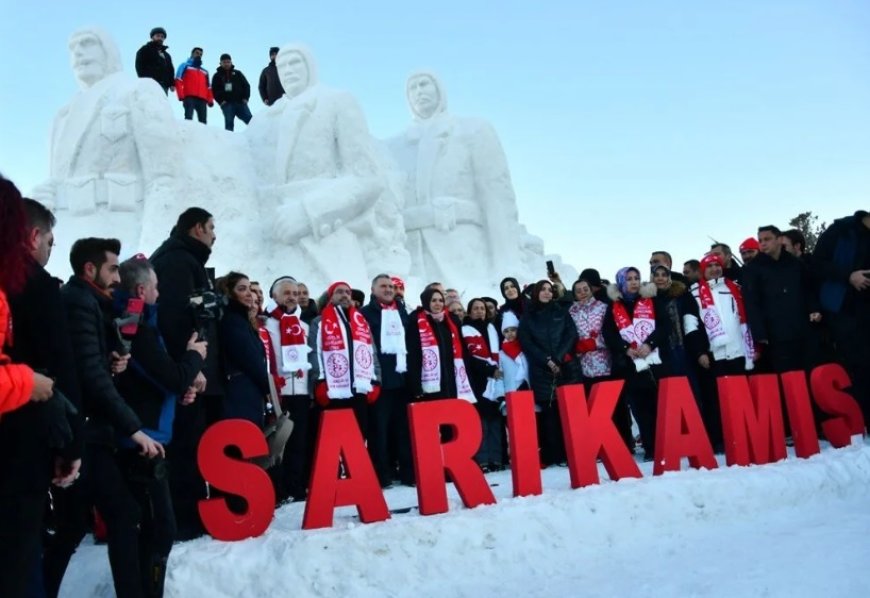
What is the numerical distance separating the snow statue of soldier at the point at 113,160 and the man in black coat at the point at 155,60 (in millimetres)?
899

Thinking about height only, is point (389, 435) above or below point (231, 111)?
below

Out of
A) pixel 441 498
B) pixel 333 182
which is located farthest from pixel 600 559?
pixel 333 182

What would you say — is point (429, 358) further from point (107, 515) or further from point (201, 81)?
point (201, 81)

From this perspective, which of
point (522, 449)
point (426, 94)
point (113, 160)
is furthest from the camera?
point (426, 94)

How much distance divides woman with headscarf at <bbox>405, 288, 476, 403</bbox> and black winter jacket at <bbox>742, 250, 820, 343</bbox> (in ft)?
8.56

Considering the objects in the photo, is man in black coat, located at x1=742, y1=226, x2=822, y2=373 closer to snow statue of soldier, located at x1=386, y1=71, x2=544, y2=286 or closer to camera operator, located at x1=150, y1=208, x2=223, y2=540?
camera operator, located at x1=150, y1=208, x2=223, y2=540

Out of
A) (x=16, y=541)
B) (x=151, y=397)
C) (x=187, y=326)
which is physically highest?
(x=187, y=326)

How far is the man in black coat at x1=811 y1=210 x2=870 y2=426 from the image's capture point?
714 cm

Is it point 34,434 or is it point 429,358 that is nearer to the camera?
point 34,434

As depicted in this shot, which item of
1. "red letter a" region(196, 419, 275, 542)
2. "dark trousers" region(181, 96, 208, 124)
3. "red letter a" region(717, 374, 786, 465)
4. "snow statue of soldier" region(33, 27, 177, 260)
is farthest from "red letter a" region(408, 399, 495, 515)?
"dark trousers" region(181, 96, 208, 124)

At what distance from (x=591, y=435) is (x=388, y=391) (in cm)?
188

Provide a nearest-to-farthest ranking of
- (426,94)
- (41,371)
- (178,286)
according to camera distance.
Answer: (41,371), (178,286), (426,94)

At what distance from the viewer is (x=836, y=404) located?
6859mm

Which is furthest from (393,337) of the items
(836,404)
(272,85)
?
(272,85)
